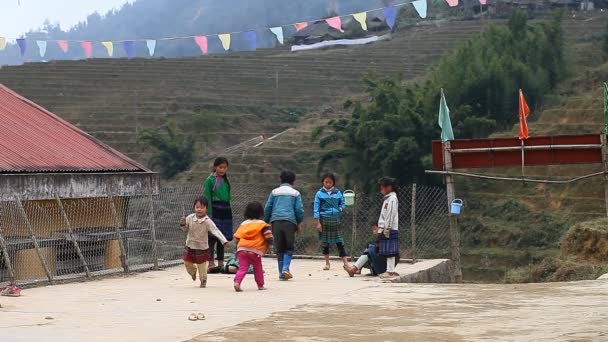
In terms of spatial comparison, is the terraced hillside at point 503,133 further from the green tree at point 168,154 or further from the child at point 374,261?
the child at point 374,261

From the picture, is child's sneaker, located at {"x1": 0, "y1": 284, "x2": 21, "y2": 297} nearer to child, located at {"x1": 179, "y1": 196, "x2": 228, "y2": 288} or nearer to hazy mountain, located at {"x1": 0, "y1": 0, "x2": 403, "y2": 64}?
child, located at {"x1": 179, "y1": 196, "x2": 228, "y2": 288}

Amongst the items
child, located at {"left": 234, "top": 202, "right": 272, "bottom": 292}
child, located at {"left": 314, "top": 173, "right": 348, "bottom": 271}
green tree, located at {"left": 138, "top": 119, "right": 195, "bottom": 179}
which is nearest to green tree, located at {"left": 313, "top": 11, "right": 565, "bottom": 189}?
green tree, located at {"left": 138, "top": 119, "right": 195, "bottom": 179}

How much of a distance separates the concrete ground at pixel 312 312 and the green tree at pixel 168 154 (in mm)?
33961

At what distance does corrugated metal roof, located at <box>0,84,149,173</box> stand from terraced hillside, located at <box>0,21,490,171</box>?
30.0m

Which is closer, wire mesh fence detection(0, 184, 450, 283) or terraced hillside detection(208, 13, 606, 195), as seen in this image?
wire mesh fence detection(0, 184, 450, 283)

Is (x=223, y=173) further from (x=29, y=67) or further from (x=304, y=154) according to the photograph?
(x=29, y=67)

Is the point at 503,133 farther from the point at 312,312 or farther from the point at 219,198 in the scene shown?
the point at 312,312

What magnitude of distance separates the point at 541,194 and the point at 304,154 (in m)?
14.6

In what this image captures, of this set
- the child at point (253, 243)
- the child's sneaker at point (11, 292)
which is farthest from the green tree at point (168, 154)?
the child's sneaker at point (11, 292)

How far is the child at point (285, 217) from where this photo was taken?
1391 centimetres

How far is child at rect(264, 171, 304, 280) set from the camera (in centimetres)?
1391

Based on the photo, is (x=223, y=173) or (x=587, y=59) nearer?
(x=223, y=173)

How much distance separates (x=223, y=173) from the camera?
14539 millimetres

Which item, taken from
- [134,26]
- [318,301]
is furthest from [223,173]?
[134,26]
